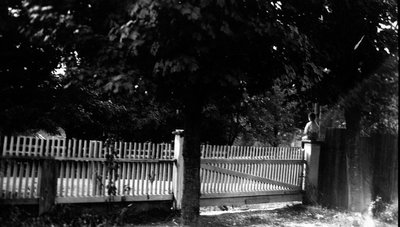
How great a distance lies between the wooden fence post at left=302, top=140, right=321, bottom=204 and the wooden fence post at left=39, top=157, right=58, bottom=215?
6262 millimetres

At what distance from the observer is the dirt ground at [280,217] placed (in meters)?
8.38

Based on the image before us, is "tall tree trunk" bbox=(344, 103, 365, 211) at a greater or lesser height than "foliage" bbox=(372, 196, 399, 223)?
greater

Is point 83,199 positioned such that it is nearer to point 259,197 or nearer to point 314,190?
point 259,197

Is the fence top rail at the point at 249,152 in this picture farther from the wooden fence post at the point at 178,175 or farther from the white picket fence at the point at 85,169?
the white picket fence at the point at 85,169

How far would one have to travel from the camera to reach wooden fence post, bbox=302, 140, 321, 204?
35.3 feet

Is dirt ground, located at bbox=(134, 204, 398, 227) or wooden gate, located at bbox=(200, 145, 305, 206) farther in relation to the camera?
wooden gate, located at bbox=(200, 145, 305, 206)

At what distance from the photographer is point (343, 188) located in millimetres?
10430

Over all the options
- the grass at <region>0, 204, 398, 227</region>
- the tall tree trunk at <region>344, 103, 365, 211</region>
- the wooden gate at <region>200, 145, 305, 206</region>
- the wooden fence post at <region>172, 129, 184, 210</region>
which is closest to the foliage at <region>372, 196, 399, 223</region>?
the grass at <region>0, 204, 398, 227</region>

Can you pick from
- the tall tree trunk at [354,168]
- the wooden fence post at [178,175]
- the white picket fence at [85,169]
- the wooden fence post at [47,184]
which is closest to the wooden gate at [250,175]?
the wooden fence post at [178,175]

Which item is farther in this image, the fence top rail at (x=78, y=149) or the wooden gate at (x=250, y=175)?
the wooden gate at (x=250, y=175)

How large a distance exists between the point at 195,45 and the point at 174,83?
746mm

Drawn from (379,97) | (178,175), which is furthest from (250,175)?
(379,97)

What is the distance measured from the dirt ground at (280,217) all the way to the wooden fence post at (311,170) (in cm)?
41

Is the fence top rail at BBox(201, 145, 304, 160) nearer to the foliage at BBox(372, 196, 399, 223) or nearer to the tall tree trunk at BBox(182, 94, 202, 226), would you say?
the tall tree trunk at BBox(182, 94, 202, 226)
